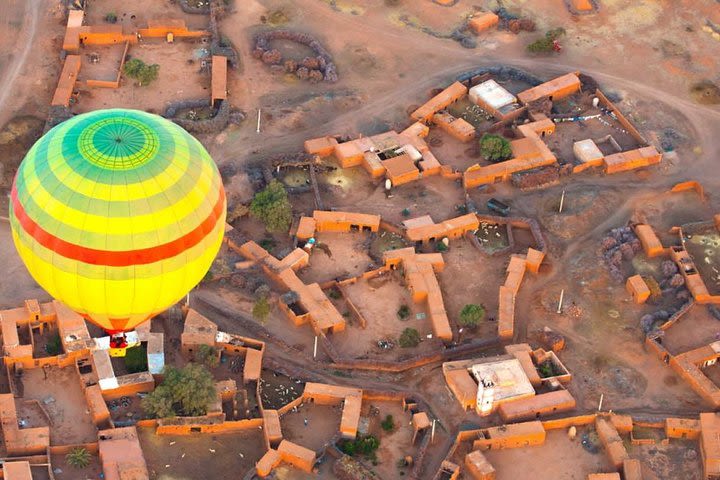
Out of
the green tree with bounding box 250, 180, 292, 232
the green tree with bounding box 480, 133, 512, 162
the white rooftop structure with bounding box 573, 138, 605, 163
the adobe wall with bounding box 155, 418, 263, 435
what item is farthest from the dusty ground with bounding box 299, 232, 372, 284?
the white rooftop structure with bounding box 573, 138, 605, 163

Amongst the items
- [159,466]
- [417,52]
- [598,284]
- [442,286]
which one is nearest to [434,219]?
[442,286]

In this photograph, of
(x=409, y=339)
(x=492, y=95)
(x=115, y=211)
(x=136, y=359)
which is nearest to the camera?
(x=115, y=211)

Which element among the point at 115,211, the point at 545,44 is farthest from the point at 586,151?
the point at 115,211

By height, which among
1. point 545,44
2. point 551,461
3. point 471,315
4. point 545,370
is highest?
point 545,44

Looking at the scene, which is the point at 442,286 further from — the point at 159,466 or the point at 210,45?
the point at 210,45

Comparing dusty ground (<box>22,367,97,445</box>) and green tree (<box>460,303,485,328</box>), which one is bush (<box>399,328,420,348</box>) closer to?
green tree (<box>460,303,485,328</box>)

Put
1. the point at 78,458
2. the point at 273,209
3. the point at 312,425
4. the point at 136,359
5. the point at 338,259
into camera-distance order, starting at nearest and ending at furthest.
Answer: the point at 78,458 < the point at 312,425 < the point at 136,359 < the point at 338,259 < the point at 273,209

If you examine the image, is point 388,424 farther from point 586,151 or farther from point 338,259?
point 586,151
